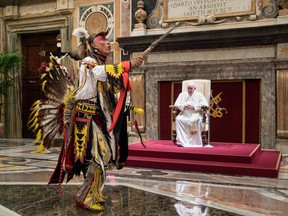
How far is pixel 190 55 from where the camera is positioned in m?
8.43

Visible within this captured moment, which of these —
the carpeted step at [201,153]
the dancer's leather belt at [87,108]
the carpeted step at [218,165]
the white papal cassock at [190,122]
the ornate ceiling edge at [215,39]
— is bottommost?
the carpeted step at [218,165]

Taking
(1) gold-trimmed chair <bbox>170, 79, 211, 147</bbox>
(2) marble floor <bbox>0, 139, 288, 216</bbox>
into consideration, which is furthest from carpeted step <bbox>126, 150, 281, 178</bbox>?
(1) gold-trimmed chair <bbox>170, 79, 211, 147</bbox>

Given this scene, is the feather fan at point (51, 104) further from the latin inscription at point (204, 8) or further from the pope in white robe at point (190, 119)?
the latin inscription at point (204, 8)

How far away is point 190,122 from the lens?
670 cm

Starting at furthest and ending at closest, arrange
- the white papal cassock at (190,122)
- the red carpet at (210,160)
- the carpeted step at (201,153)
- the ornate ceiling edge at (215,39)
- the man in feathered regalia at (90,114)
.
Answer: the ornate ceiling edge at (215,39) → the white papal cassock at (190,122) → the carpeted step at (201,153) → the red carpet at (210,160) → the man in feathered regalia at (90,114)

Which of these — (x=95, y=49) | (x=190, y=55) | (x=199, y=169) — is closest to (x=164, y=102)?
(x=190, y=55)

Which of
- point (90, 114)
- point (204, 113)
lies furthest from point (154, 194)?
point (204, 113)

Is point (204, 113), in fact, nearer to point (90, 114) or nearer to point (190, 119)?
point (190, 119)

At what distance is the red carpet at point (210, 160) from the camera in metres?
5.41

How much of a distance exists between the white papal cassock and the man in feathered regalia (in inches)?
133

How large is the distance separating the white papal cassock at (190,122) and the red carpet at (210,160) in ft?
1.09

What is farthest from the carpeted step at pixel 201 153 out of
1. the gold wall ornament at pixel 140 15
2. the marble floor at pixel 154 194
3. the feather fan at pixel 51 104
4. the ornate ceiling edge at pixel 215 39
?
the gold wall ornament at pixel 140 15

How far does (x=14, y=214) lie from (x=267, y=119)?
5.86 metres

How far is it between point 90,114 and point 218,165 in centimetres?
284
